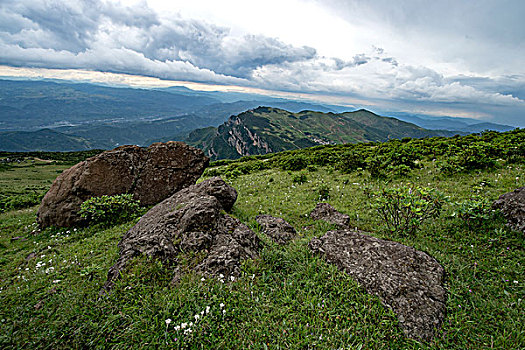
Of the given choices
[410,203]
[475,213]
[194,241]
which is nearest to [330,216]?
[410,203]

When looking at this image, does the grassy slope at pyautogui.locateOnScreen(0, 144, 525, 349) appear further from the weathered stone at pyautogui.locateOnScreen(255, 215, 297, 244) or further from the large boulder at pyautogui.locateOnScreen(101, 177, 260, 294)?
the weathered stone at pyautogui.locateOnScreen(255, 215, 297, 244)

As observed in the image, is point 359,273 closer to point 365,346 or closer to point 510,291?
point 365,346

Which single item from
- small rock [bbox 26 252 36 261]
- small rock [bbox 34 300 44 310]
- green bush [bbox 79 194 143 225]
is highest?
small rock [bbox 34 300 44 310]

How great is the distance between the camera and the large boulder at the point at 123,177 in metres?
12.1

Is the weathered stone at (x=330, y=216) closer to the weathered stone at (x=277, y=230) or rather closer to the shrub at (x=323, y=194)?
A: the weathered stone at (x=277, y=230)

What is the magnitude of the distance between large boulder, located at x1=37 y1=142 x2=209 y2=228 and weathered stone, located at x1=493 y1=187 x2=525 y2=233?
1665 cm

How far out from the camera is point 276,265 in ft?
21.0

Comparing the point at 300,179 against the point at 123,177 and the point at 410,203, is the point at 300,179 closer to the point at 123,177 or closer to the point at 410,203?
the point at 410,203

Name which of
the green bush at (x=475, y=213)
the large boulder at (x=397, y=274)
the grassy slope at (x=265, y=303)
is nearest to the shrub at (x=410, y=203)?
the grassy slope at (x=265, y=303)

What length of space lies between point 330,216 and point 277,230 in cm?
308

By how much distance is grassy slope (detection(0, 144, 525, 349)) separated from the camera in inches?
170

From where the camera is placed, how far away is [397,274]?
18.1 ft

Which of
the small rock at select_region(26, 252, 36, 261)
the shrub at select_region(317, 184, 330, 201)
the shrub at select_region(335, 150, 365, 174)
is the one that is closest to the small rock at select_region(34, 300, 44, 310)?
the small rock at select_region(26, 252, 36, 261)

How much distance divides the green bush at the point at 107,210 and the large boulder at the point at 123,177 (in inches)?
40.4
